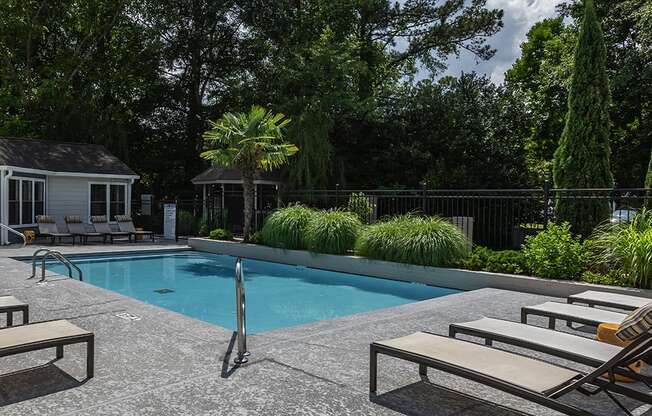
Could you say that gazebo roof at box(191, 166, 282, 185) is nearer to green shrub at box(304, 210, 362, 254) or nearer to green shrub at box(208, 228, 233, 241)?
green shrub at box(208, 228, 233, 241)

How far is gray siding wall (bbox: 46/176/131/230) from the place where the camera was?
17.8m

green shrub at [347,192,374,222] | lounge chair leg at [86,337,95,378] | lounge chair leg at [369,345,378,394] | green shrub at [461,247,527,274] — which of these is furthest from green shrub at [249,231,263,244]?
lounge chair leg at [369,345,378,394]

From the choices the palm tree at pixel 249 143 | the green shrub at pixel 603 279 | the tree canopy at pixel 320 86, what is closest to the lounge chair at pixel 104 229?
the palm tree at pixel 249 143

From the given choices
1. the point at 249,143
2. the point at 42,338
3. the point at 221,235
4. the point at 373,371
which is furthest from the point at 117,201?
the point at 373,371

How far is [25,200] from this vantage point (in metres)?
16.8

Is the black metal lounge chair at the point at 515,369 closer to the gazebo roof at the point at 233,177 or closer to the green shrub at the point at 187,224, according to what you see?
the gazebo roof at the point at 233,177

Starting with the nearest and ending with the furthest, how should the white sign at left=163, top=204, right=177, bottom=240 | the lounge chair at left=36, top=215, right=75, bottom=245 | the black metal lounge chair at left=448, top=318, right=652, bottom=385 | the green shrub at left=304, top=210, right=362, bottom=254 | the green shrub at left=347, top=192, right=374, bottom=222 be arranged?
the black metal lounge chair at left=448, top=318, right=652, bottom=385
the green shrub at left=304, top=210, right=362, bottom=254
the green shrub at left=347, top=192, right=374, bottom=222
the lounge chair at left=36, top=215, right=75, bottom=245
the white sign at left=163, top=204, right=177, bottom=240

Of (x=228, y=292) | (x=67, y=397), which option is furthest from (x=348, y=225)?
(x=67, y=397)

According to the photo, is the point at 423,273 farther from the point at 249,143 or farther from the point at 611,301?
the point at 249,143

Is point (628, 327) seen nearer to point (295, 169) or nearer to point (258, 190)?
point (295, 169)

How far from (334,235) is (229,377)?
7851 millimetres

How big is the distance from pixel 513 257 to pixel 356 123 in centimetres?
1236

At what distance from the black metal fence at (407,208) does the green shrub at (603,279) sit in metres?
4.34

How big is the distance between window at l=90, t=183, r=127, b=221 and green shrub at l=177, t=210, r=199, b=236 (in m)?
2.55
